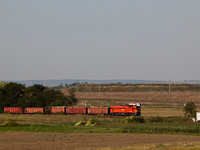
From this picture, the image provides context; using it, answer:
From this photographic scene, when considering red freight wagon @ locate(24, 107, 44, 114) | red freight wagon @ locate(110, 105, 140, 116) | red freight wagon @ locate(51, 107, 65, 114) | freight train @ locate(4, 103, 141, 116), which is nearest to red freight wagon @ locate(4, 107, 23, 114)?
freight train @ locate(4, 103, 141, 116)

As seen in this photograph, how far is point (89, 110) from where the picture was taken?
8450 centimetres

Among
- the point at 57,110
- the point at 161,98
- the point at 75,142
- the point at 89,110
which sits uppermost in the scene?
the point at 161,98

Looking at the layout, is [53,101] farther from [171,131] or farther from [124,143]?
[124,143]

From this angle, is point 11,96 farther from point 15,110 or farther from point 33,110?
point 33,110

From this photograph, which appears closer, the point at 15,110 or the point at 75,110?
the point at 75,110

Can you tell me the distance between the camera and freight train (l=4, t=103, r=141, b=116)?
266 ft

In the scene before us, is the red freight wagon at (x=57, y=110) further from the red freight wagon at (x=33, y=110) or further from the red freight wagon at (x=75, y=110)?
the red freight wagon at (x=33, y=110)

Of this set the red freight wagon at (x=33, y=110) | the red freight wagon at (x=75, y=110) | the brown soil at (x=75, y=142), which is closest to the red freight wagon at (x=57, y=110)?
the red freight wagon at (x=75, y=110)

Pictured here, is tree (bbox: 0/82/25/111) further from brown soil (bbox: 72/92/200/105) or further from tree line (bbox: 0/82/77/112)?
brown soil (bbox: 72/92/200/105)

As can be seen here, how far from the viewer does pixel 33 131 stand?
51531 mm

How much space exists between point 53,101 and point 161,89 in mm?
103819

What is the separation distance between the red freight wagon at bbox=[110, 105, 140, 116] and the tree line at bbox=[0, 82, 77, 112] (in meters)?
20.6

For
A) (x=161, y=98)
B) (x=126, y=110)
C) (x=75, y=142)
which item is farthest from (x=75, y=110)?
(x=161, y=98)

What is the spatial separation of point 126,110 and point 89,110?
383 inches
